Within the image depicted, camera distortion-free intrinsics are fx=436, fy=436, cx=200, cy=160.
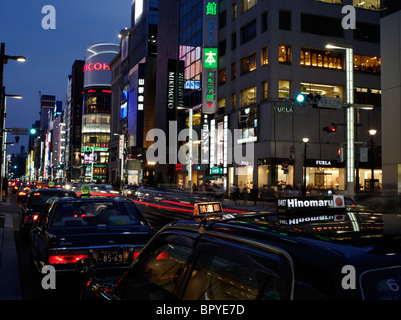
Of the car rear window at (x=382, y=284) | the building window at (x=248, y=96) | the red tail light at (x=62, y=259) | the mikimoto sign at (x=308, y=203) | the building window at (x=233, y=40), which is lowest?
the red tail light at (x=62, y=259)

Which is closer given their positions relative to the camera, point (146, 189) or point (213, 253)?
point (213, 253)

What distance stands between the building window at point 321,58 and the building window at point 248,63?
5.04m

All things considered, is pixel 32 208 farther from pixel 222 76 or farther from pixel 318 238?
pixel 222 76

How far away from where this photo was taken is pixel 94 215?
807 cm

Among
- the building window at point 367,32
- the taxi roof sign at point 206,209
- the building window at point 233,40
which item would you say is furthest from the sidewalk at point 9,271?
the building window at point 367,32

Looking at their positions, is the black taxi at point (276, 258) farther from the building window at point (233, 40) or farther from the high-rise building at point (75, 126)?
the high-rise building at point (75, 126)

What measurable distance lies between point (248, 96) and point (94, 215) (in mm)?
40670

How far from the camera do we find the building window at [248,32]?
4691 cm

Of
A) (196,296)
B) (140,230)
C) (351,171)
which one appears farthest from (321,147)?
(196,296)

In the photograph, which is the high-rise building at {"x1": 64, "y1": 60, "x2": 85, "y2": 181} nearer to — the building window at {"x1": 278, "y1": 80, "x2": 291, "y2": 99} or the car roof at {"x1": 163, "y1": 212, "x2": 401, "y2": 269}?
the building window at {"x1": 278, "y1": 80, "x2": 291, "y2": 99}

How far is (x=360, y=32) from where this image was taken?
1866 inches

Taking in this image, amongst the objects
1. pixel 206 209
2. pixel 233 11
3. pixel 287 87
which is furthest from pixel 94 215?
pixel 233 11

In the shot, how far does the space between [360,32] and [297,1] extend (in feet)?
27.5
